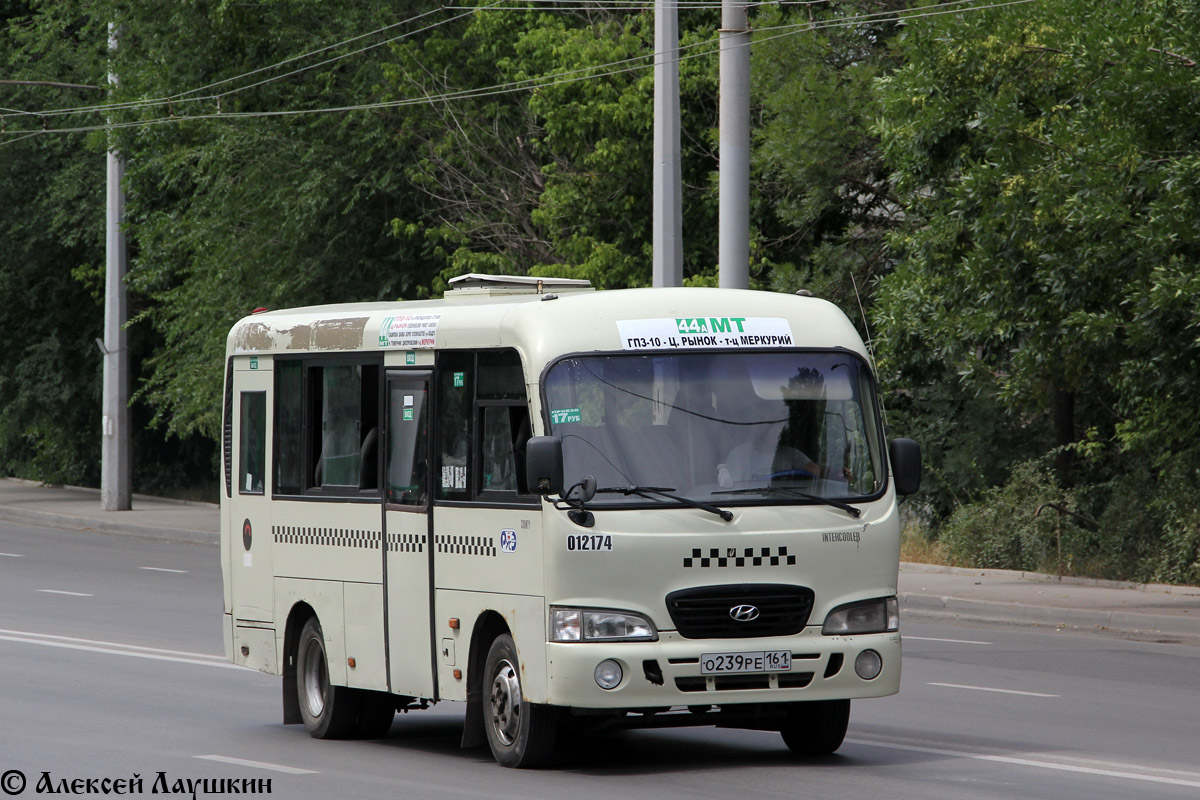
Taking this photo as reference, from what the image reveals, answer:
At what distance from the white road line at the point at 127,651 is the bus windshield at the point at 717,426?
19.0 ft

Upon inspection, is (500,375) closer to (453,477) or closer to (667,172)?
(453,477)

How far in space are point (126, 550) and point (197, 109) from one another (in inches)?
340

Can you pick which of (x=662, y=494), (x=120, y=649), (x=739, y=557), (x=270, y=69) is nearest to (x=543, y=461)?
(x=662, y=494)

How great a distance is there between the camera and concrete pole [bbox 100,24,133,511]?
3259cm

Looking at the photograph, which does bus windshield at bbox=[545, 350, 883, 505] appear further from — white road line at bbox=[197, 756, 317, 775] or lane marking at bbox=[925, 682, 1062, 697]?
lane marking at bbox=[925, 682, 1062, 697]

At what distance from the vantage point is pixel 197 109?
3195cm

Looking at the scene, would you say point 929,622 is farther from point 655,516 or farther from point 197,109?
point 197,109

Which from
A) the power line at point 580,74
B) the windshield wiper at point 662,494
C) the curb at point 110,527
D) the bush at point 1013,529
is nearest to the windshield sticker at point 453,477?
the windshield wiper at point 662,494

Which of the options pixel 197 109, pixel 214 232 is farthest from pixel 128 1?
pixel 214 232

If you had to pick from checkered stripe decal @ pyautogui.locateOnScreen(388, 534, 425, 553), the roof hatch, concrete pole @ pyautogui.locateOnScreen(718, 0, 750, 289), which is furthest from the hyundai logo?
concrete pole @ pyautogui.locateOnScreen(718, 0, 750, 289)

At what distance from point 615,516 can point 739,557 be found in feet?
2.18

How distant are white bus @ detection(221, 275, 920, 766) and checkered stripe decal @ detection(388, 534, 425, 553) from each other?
→ 0.01m

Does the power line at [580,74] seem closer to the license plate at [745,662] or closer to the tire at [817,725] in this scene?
the tire at [817,725]

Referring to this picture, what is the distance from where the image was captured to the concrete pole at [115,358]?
107 feet
